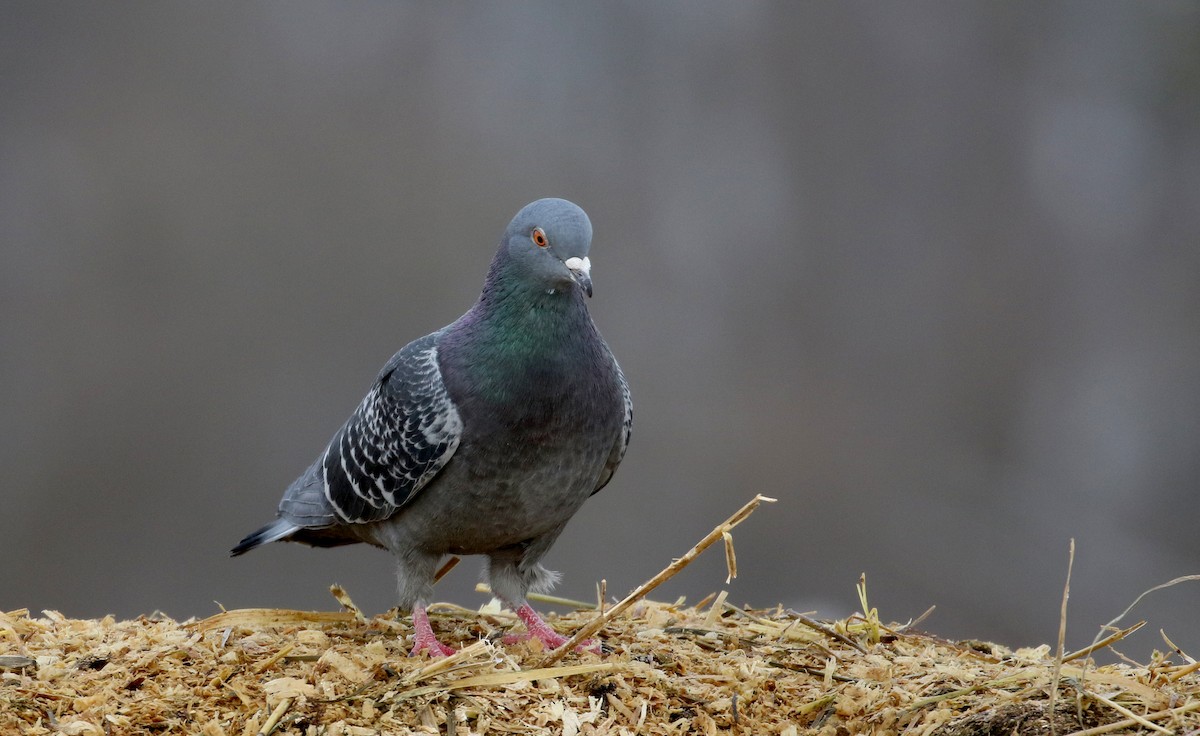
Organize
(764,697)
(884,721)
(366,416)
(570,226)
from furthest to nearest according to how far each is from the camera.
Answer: (366,416) < (570,226) < (764,697) < (884,721)

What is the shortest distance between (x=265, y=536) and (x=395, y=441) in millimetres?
744

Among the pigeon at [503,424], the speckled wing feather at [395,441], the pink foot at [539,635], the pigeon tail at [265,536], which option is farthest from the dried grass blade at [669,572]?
the pigeon tail at [265,536]

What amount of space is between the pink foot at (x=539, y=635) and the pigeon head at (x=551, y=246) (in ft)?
3.57

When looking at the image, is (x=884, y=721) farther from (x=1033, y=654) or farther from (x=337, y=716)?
(x=337, y=716)

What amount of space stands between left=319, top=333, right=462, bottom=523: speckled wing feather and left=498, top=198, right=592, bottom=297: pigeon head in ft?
1.50

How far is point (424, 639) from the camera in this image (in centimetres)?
356

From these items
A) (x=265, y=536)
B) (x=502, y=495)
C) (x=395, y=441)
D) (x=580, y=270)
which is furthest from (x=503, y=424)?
(x=265, y=536)

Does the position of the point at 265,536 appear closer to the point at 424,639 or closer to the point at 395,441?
the point at 395,441

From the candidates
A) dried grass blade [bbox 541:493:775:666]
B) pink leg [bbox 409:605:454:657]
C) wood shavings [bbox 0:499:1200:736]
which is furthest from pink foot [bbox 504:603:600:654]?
dried grass blade [bbox 541:493:775:666]

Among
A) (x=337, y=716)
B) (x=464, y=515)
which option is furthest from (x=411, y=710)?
(x=464, y=515)

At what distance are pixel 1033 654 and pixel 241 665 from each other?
2.37 meters

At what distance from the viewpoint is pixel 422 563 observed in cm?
380

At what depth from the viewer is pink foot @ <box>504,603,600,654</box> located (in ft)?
11.7

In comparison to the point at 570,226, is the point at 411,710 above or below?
below
